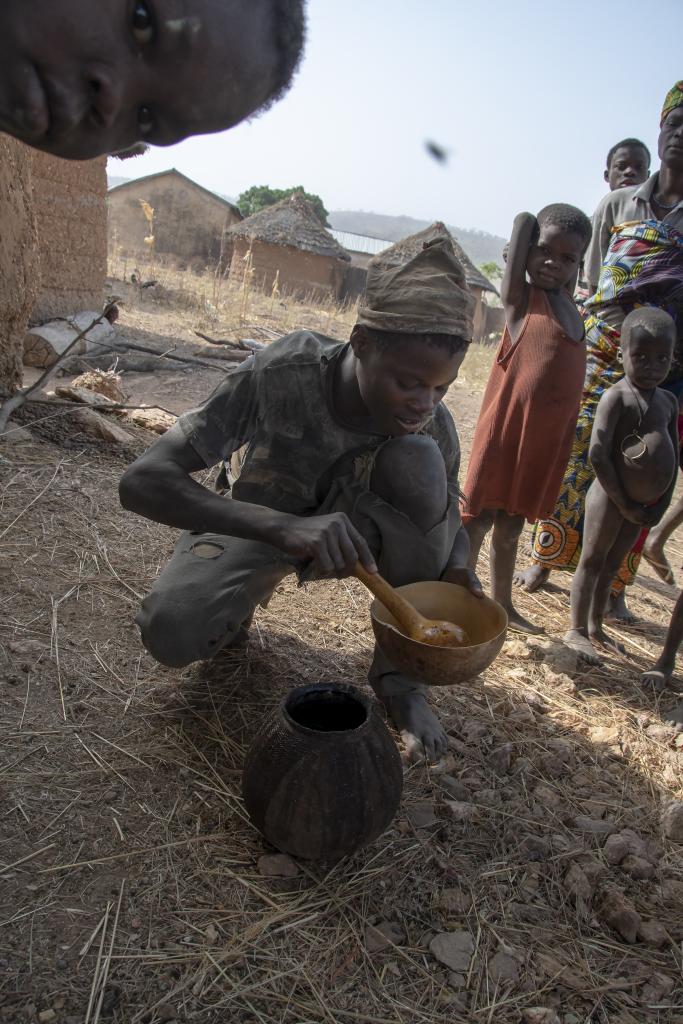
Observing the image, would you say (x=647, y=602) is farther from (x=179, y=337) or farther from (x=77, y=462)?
(x=179, y=337)

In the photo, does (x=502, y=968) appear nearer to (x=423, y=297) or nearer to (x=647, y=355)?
(x=423, y=297)

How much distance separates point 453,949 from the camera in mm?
1628

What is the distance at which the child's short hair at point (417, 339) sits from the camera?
6.23 ft

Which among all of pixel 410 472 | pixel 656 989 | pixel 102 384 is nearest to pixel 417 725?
pixel 410 472

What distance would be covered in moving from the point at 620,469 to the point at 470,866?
189cm

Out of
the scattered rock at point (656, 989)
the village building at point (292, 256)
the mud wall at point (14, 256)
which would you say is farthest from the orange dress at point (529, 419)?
the village building at point (292, 256)

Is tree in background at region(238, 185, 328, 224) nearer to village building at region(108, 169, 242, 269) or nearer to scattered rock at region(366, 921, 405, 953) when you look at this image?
village building at region(108, 169, 242, 269)

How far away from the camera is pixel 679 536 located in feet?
18.2

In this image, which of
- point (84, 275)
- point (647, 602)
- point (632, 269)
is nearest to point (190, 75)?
point (632, 269)

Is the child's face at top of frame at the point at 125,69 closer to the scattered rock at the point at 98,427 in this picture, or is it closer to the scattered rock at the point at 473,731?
the scattered rock at the point at 473,731

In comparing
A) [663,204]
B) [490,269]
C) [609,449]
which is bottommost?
[609,449]

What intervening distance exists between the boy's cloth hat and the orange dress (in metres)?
1.18

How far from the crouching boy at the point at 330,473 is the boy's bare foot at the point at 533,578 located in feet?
5.35

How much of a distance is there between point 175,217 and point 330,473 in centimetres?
2325
